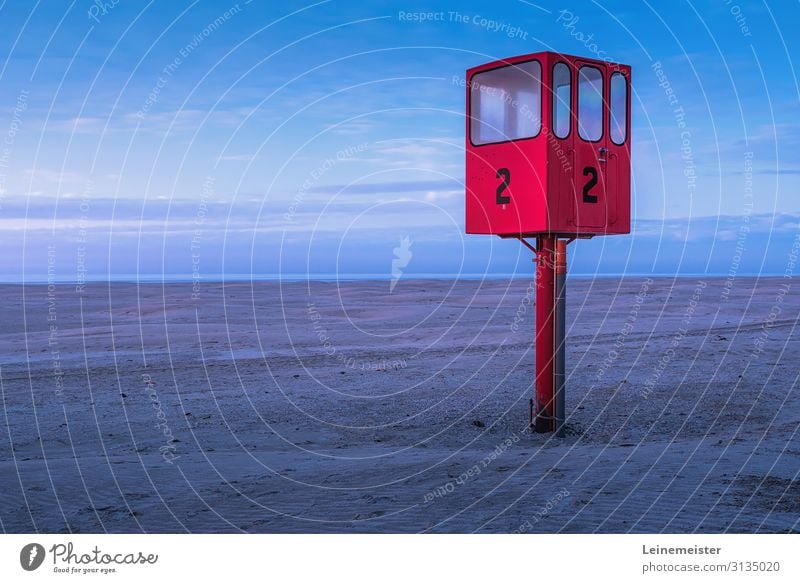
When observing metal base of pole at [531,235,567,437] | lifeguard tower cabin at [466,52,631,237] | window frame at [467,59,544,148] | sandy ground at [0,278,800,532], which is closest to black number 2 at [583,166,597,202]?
lifeguard tower cabin at [466,52,631,237]

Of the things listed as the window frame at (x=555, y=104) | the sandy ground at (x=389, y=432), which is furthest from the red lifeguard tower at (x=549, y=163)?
the sandy ground at (x=389, y=432)

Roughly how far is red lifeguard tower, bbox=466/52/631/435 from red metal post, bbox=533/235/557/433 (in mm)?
14

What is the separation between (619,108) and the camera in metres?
11.7

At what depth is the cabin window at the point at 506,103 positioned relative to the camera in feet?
36.2

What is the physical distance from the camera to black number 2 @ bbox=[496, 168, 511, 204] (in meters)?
11.3

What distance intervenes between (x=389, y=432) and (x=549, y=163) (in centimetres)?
474

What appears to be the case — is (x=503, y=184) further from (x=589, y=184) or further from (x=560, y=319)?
(x=560, y=319)

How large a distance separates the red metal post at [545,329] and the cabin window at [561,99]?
4.91 ft

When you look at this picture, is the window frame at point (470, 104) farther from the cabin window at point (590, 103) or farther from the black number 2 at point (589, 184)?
the black number 2 at point (589, 184)

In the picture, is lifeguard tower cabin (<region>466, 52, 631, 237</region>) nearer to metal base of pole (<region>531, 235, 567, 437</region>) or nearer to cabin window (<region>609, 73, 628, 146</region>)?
cabin window (<region>609, 73, 628, 146</region>)

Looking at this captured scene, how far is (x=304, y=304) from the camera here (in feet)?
131

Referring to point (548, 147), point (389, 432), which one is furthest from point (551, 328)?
point (389, 432)

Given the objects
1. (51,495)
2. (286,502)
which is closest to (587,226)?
(286,502)
